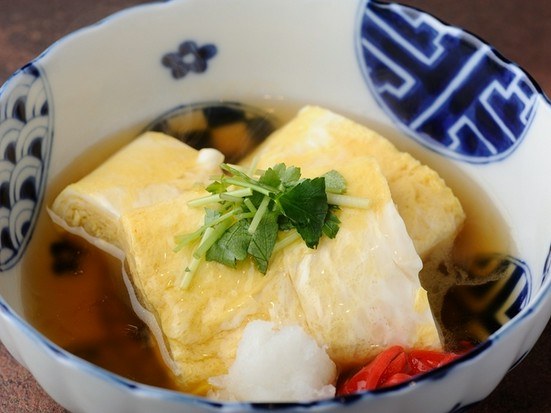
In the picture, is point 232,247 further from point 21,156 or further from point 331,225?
point 21,156

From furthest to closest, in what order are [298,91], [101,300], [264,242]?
[298,91] < [101,300] < [264,242]

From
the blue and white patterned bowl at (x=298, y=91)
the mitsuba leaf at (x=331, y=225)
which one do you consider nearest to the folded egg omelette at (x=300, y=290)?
the mitsuba leaf at (x=331, y=225)

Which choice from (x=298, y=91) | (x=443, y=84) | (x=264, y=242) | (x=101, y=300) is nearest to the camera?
(x=264, y=242)

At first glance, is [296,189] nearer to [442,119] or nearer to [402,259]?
[402,259]

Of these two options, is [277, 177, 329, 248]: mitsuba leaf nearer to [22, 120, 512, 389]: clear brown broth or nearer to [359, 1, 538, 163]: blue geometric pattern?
[22, 120, 512, 389]: clear brown broth

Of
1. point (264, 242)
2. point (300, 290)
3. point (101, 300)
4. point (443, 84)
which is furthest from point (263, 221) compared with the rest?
point (443, 84)

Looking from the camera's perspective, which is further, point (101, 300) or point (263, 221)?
point (101, 300)
